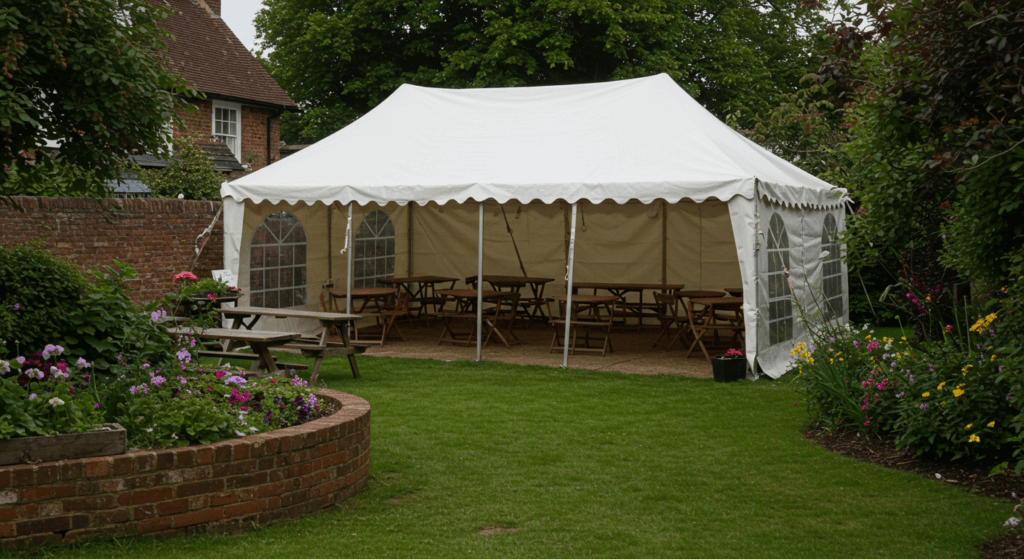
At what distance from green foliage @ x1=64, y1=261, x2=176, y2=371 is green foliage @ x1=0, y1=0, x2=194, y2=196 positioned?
741 mm

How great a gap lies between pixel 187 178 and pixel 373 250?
10.3ft

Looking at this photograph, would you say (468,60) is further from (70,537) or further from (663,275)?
(70,537)

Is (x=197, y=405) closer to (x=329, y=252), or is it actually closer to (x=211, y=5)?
(x=329, y=252)

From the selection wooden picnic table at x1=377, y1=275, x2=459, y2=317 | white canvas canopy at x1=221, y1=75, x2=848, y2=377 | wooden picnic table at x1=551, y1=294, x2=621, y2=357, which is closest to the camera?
white canvas canopy at x1=221, y1=75, x2=848, y2=377

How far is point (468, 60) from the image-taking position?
22234 millimetres

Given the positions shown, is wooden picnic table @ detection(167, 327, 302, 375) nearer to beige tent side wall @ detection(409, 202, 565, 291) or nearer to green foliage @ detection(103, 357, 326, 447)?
green foliage @ detection(103, 357, 326, 447)

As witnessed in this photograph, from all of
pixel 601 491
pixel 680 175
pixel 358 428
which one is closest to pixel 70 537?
pixel 358 428

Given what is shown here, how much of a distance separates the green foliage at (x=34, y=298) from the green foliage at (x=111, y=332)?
72mm

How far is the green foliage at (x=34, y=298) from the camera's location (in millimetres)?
5191

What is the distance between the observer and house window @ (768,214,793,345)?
34.0 feet

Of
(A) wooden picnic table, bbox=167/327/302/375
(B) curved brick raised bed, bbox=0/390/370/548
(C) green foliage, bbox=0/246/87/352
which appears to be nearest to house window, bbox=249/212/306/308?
(A) wooden picnic table, bbox=167/327/302/375

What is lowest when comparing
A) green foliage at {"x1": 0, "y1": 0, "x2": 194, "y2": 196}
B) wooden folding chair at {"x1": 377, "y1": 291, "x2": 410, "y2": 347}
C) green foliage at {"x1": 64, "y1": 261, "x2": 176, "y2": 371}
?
wooden folding chair at {"x1": 377, "y1": 291, "x2": 410, "y2": 347}

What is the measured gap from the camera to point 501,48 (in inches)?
853

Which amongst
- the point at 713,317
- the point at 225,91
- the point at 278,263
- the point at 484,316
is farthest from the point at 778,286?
the point at 225,91
